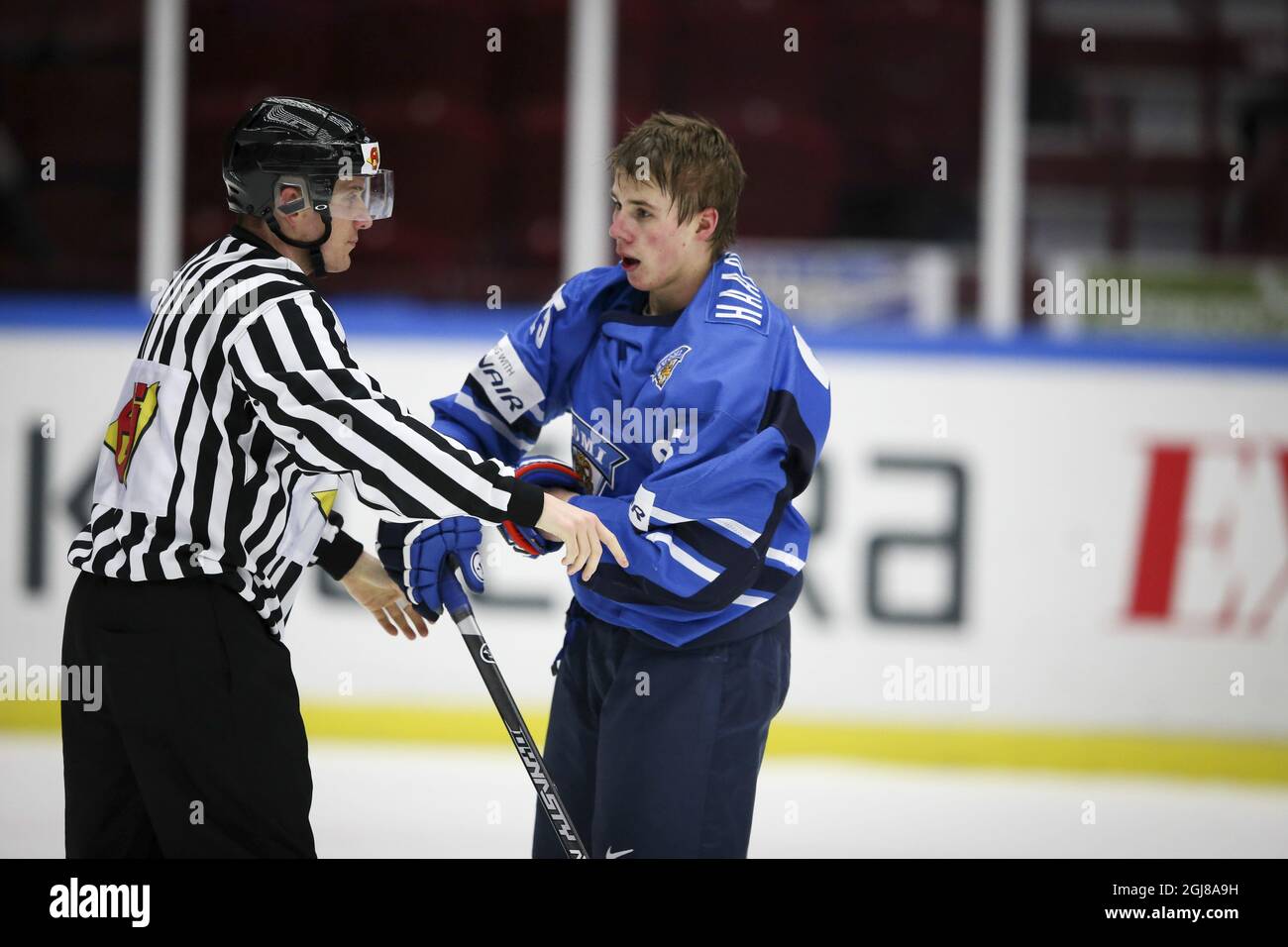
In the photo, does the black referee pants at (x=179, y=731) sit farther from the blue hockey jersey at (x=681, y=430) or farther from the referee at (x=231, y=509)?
the blue hockey jersey at (x=681, y=430)

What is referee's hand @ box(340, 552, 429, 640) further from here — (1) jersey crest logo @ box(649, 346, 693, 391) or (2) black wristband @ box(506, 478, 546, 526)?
(1) jersey crest logo @ box(649, 346, 693, 391)

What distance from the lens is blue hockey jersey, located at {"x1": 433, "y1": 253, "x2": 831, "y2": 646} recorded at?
187 cm

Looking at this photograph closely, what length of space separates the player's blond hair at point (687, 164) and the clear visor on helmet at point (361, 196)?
32 centimetres

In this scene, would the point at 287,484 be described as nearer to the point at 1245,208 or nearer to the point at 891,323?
the point at 891,323

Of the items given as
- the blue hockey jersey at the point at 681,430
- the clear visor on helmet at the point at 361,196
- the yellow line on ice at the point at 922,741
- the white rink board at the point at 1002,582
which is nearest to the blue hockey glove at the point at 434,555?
the blue hockey jersey at the point at 681,430

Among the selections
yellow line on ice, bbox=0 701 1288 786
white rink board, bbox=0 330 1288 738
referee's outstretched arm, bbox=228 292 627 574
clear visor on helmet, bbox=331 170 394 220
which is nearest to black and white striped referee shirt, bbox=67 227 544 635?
referee's outstretched arm, bbox=228 292 627 574

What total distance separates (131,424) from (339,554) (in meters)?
0.47

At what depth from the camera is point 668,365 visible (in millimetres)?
1945

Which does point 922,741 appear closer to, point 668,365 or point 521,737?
point 521,737

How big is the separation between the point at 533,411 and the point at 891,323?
9.22 feet

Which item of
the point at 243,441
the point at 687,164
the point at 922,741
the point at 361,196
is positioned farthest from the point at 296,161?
the point at 922,741

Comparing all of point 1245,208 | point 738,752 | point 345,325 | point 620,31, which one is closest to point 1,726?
point 345,325
